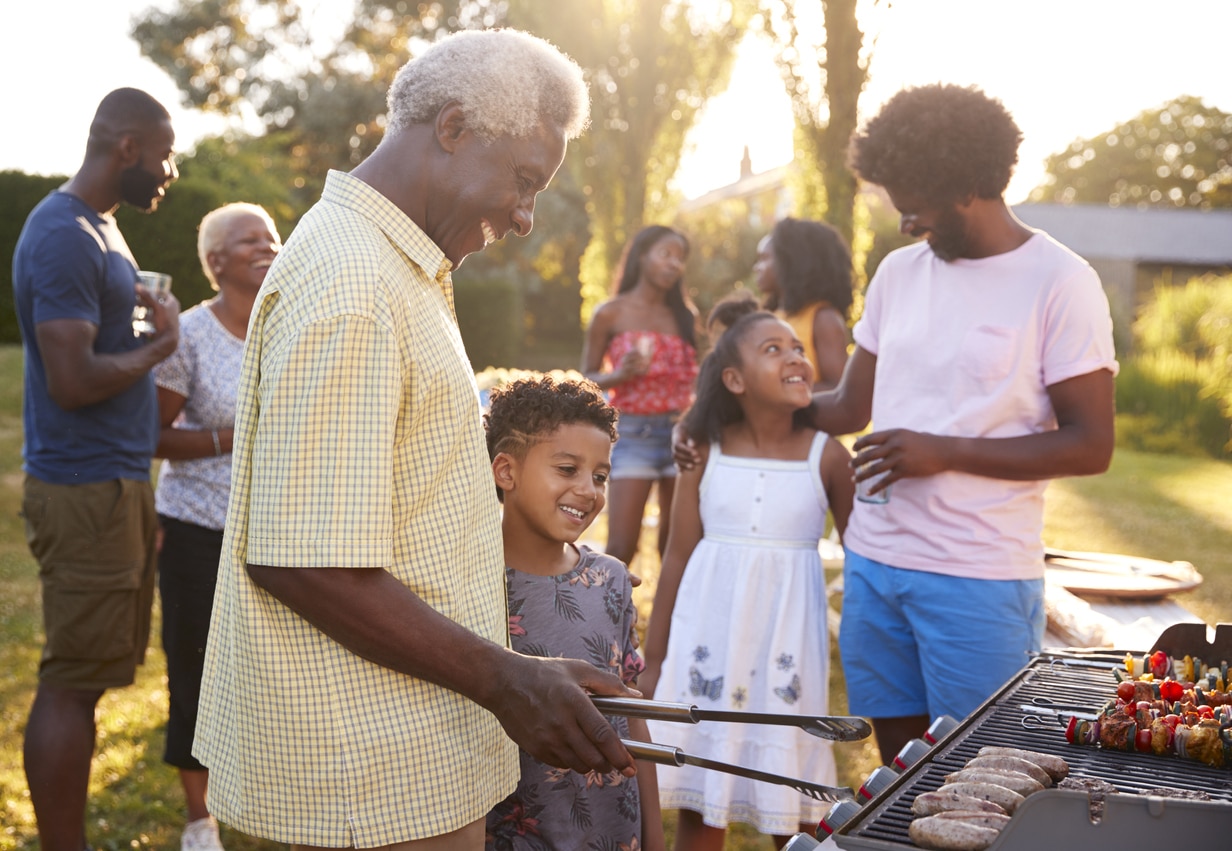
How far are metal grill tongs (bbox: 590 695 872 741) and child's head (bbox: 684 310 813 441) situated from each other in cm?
194

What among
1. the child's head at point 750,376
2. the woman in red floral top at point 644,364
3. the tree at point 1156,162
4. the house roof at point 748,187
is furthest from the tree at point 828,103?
the tree at point 1156,162

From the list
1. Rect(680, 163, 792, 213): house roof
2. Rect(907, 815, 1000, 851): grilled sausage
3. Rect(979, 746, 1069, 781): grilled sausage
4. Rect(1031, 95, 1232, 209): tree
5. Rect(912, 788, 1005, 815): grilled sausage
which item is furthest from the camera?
Rect(1031, 95, 1232, 209): tree

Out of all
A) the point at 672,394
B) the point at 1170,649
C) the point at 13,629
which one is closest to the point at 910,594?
the point at 1170,649

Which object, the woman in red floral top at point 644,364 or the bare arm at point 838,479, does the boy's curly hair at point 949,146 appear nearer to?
the bare arm at point 838,479

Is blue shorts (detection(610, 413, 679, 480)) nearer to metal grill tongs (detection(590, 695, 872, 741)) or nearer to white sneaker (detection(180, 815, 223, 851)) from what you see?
white sneaker (detection(180, 815, 223, 851))

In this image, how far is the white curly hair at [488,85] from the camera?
172 centimetres

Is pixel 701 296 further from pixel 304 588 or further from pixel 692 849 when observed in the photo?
pixel 304 588

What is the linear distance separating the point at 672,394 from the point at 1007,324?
3.61 meters

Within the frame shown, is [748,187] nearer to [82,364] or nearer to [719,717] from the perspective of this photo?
[82,364]

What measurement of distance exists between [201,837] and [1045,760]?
3.14 m

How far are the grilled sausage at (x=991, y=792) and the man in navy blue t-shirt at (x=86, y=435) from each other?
9.20 feet

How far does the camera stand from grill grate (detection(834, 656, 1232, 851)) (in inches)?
60.6

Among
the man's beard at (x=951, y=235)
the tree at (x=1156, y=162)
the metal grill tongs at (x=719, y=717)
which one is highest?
the tree at (x=1156, y=162)

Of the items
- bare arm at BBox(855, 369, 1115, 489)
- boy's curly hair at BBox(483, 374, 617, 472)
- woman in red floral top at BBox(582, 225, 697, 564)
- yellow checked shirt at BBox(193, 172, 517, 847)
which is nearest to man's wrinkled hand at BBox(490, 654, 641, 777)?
yellow checked shirt at BBox(193, 172, 517, 847)
